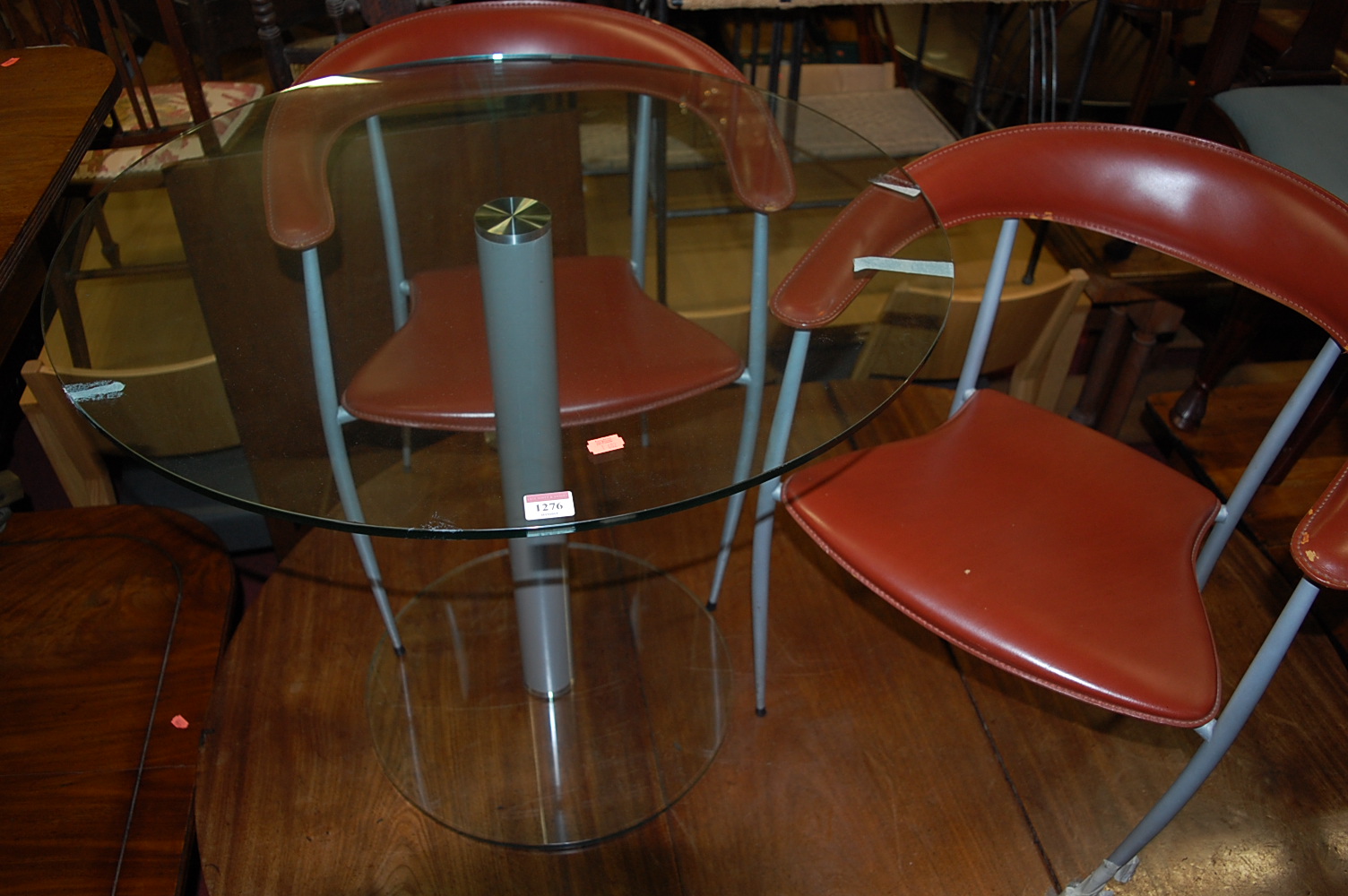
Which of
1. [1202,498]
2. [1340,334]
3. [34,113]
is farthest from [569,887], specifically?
[34,113]

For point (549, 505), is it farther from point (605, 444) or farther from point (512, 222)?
point (512, 222)

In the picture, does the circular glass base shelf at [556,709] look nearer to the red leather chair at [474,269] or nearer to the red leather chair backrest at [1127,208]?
the red leather chair at [474,269]

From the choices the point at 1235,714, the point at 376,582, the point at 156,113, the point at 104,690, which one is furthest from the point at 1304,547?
the point at 156,113

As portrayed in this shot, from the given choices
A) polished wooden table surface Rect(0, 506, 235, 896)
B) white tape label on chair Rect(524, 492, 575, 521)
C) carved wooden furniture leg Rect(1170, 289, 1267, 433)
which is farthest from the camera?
carved wooden furniture leg Rect(1170, 289, 1267, 433)

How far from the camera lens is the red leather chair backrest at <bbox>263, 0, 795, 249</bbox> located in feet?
4.82

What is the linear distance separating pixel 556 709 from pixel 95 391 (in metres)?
0.80

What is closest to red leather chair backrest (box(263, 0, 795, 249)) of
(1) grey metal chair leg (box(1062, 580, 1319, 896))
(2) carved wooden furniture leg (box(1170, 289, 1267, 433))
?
(1) grey metal chair leg (box(1062, 580, 1319, 896))

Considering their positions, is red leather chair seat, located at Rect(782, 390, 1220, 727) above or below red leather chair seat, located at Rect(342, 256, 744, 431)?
below

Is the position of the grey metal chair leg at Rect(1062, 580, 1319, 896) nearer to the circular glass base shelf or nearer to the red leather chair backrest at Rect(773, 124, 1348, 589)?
the red leather chair backrest at Rect(773, 124, 1348, 589)

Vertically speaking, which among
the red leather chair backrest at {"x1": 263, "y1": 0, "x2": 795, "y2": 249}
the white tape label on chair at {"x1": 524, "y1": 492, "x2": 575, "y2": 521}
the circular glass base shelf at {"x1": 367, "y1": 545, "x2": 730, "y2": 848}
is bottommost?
the circular glass base shelf at {"x1": 367, "y1": 545, "x2": 730, "y2": 848}

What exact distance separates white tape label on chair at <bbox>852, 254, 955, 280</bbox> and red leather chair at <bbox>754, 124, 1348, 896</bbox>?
17 millimetres

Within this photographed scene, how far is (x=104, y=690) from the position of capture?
1.63 metres

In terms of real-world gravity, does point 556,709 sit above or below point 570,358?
below

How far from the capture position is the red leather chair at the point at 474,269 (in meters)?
1.12
